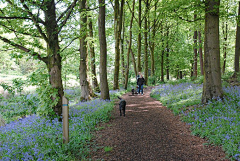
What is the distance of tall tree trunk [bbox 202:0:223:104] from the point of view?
23.5 feet

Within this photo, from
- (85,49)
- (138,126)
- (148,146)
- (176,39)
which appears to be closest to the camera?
(148,146)

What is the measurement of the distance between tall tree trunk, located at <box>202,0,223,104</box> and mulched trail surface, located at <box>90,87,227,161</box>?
2042 millimetres

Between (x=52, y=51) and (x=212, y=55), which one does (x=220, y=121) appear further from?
(x=52, y=51)

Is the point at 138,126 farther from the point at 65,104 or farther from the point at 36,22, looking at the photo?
the point at 36,22

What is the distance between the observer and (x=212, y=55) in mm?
7266

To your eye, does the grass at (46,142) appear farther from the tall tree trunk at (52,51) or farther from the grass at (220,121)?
the grass at (220,121)

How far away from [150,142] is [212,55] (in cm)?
497

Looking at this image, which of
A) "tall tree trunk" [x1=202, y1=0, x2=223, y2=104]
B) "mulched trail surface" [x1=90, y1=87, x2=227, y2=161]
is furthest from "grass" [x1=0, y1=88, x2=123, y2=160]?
"tall tree trunk" [x1=202, y1=0, x2=223, y2=104]

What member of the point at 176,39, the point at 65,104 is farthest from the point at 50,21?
the point at 176,39

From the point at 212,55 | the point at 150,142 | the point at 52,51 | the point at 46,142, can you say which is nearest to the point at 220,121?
the point at 150,142

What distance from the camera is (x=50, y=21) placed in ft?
22.1

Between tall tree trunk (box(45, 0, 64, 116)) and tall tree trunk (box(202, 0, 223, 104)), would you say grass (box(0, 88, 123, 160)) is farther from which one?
tall tree trunk (box(202, 0, 223, 104))

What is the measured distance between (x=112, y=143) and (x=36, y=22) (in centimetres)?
518

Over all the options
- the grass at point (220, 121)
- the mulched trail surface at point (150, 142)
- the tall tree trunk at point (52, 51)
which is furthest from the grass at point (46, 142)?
the grass at point (220, 121)
